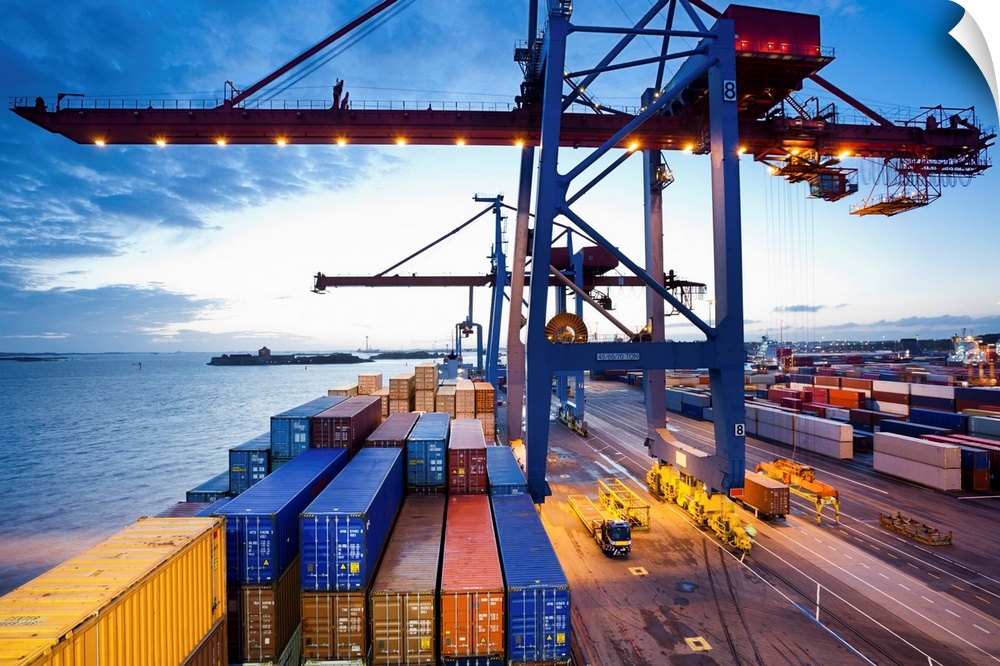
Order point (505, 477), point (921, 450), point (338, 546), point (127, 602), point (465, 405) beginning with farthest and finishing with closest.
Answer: point (465, 405), point (921, 450), point (505, 477), point (338, 546), point (127, 602)

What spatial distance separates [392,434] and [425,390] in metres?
10.5

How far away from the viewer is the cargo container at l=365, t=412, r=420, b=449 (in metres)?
15.1

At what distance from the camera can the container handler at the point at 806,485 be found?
68.6 ft

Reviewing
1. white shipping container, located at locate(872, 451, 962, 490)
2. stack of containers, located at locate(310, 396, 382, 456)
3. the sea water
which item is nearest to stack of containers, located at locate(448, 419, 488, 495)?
stack of containers, located at locate(310, 396, 382, 456)

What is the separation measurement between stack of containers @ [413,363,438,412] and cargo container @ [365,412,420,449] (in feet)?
22.5

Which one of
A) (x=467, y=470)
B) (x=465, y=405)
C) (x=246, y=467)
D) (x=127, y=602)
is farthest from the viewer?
(x=465, y=405)

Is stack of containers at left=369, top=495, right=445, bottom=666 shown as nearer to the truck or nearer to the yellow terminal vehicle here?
the truck

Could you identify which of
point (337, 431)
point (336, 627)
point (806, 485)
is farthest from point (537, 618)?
point (806, 485)

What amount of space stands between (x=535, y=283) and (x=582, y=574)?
1022 cm

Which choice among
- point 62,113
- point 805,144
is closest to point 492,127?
point 805,144

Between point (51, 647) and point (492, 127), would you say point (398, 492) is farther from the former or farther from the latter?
point (492, 127)

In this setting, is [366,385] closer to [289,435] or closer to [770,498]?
[289,435]

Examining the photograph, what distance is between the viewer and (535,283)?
14.3 meters

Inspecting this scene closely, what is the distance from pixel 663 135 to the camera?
17.9 metres
